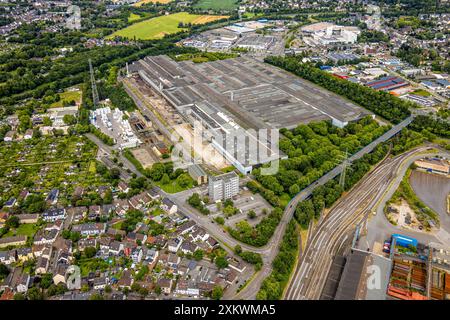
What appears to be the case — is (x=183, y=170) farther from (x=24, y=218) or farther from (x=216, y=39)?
(x=216, y=39)

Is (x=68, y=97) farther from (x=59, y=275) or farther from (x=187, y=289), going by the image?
(x=187, y=289)

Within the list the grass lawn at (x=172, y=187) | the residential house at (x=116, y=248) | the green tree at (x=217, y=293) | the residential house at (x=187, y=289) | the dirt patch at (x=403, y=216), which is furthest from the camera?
the grass lawn at (x=172, y=187)

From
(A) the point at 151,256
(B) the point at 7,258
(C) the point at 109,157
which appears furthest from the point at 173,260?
(C) the point at 109,157

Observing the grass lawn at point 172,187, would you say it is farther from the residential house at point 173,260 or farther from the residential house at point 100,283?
the residential house at point 100,283

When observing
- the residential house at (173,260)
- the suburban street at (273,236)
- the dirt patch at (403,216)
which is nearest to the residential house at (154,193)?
the suburban street at (273,236)

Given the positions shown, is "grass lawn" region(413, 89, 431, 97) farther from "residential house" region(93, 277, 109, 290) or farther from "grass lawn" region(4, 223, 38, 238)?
"grass lawn" region(4, 223, 38, 238)

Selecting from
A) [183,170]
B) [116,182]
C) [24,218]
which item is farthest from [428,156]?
[24,218]
